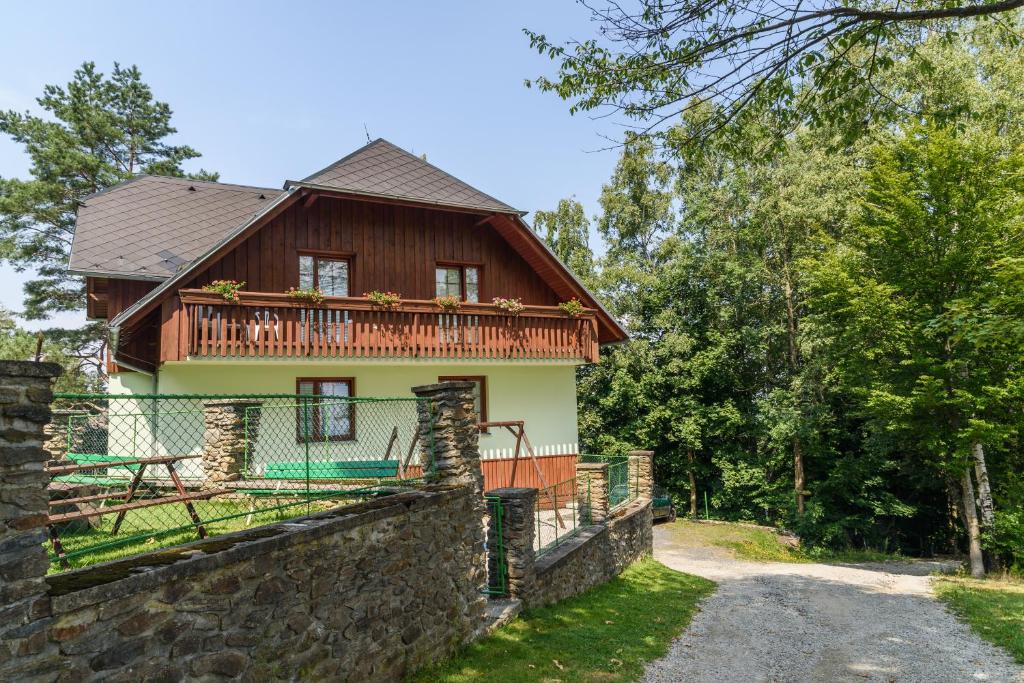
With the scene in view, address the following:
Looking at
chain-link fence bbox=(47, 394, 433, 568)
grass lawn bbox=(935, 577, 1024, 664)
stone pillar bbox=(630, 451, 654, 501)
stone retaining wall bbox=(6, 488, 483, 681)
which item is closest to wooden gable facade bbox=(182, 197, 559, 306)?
chain-link fence bbox=(47, 394, 433, 568)

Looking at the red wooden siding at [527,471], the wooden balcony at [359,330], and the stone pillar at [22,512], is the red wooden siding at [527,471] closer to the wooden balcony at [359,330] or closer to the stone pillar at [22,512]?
the wooden balcony at [359,330]

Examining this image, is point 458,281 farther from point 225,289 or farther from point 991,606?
point 991,606

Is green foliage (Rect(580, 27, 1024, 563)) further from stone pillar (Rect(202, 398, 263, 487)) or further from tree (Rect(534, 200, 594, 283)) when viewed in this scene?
stone pillar (Rect(202, 398, 263, 487))

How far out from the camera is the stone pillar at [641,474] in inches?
590

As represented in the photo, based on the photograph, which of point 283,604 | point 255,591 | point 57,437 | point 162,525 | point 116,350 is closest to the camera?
point 255,591

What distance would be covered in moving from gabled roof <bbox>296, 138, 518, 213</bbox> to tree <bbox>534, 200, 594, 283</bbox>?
11.5m

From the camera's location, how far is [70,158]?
22953 millimetres

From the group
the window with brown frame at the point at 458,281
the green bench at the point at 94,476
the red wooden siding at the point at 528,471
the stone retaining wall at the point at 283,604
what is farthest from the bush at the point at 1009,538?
the green bench at the point at 94,476

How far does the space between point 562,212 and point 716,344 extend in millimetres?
8941

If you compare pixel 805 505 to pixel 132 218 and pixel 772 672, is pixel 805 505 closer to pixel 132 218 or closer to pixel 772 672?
pixel 772 672

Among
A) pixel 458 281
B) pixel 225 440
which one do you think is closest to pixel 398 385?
pixel 458 281

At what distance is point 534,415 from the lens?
15.8m

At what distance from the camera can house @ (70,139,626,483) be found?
469 inches

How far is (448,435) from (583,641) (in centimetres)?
284
